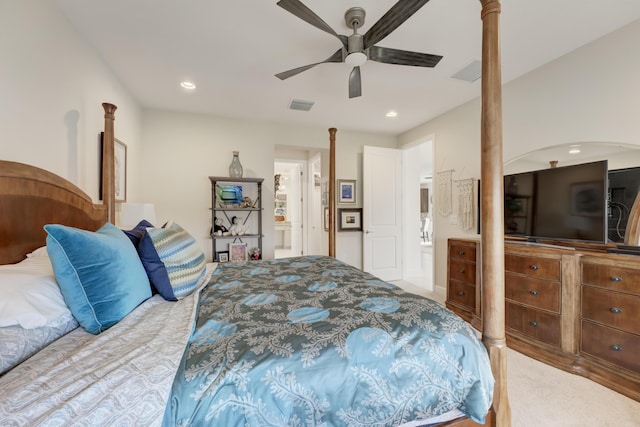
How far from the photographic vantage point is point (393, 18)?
163 centimetres

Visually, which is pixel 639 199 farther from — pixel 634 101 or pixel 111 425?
pixel 111 425

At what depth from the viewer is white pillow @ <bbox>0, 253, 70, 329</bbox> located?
859 mm

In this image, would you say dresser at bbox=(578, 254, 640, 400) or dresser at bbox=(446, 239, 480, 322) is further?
dresser at bbox=(446, 239, 480, 322)

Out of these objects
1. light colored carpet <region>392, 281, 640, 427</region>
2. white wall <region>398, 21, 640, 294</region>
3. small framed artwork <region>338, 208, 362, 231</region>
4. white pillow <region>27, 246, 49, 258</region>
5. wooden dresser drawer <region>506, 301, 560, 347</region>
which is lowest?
light colored carpet <region>392, 281, 640, 427</region>

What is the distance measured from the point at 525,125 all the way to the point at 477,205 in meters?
1.00

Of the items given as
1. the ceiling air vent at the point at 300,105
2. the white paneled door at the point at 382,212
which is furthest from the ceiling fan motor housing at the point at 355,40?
the white paneled door at the point at 382,212

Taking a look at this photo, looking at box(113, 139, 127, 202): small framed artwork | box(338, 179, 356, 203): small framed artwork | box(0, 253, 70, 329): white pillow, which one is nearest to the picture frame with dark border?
box(113, 139, 127, 202): small framed artwork

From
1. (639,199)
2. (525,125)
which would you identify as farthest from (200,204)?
(639,199)

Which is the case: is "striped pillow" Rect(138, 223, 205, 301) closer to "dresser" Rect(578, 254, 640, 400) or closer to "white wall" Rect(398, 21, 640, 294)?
"dresser" Rect(578, 254, 640, 400)

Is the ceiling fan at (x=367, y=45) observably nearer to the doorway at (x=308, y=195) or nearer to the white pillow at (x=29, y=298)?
the white pillow at (x=29, y=298)

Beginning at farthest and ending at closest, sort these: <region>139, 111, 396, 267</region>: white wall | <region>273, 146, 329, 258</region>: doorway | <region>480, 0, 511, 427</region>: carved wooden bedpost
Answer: <region>273, 146, 329, 258</region>: doorway < <region>139, 111, 396, 267</region>: white wall < <region>480, 0, 511, 427</region>: carved wooden bedpost

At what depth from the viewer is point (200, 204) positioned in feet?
12.8

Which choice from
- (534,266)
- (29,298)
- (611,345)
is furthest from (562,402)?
(29,298)

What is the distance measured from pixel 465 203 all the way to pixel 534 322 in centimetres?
163
